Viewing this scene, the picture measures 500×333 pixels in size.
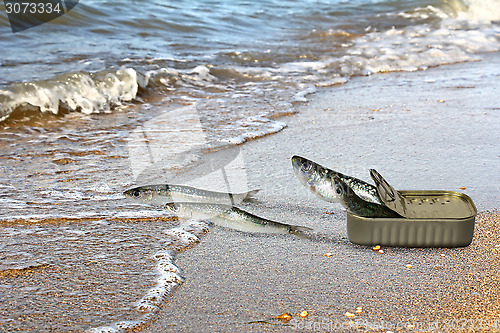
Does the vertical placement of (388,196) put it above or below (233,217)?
above

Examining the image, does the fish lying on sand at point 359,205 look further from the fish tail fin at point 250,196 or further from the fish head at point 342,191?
the fish tail fin at point 250,196

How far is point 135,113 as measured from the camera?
5578mm

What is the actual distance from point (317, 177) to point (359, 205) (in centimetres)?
23

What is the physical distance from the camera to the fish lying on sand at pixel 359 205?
2.50 m

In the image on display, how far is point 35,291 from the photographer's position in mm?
2264

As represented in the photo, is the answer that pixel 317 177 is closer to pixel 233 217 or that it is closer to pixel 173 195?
pixel 233 217

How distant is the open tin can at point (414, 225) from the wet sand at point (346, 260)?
64 millimetres

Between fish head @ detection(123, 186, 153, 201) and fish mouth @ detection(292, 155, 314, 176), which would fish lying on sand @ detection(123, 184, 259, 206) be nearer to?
fish head @ detection(123, 186, 153, 201)

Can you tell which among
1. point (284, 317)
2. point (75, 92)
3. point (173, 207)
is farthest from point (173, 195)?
point (75, 92)

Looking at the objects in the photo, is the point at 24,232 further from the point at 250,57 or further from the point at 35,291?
the point at 250,57

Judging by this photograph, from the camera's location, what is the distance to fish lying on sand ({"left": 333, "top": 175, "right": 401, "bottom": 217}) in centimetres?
250

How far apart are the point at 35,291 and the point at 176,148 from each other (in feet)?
7.26

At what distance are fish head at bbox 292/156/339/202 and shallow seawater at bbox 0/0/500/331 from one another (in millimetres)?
644

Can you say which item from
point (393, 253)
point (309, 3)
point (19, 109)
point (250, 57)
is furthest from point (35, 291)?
point (309, 3)
